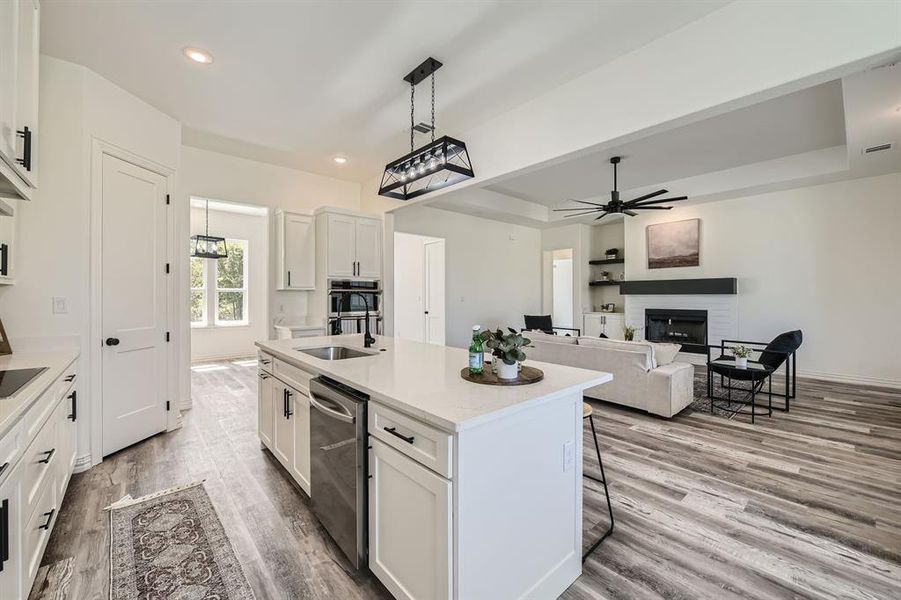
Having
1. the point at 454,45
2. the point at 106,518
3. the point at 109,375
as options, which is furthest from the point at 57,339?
the point at 454,45

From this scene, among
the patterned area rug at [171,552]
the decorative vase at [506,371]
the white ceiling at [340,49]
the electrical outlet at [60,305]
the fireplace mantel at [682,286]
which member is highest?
the white ceiling at [340,49]

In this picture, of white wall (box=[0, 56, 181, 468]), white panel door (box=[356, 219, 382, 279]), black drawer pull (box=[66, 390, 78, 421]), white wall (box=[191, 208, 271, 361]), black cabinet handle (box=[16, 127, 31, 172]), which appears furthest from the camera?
white wall (box=[191, 208, 271, 361])

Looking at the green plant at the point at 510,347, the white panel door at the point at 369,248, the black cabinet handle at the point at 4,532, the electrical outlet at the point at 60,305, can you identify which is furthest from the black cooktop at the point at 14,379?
the white panel door at the point at 369,248

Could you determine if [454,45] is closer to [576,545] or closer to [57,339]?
[576,545]

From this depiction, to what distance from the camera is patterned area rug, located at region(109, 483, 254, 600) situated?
64.4 inches

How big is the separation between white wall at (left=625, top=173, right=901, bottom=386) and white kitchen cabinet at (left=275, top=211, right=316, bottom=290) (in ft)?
21.5

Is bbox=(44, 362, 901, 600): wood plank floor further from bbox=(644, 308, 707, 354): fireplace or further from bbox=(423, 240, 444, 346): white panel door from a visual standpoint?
bbox=(423, 240, 444, 346): white panel door

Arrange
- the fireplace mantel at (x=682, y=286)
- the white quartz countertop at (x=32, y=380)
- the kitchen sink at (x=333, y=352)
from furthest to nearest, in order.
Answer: the fireplace mantel at (x=682, y=286), the kitchen sink at (x=333, y=352), the white quartz countertop at (x=32, y=380)

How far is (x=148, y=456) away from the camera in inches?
117

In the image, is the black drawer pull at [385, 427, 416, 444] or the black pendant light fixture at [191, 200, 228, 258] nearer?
the black drawer pull at [385, 427, 416, 444]

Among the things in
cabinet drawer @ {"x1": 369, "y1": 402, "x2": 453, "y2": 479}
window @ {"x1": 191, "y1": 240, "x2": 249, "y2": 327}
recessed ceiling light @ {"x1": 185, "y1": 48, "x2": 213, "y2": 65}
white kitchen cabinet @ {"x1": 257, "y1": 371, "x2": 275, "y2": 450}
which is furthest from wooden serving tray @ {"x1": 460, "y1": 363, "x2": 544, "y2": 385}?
window @ {"x1": 191, "y1": 240, "x2": 249, "y2": 327}

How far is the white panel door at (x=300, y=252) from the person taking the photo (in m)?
5.02

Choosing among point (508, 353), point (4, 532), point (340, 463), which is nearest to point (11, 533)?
point (4, 532)

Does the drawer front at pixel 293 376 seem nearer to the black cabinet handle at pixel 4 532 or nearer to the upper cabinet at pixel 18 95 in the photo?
the black cabinet handle at pixel 4 532
